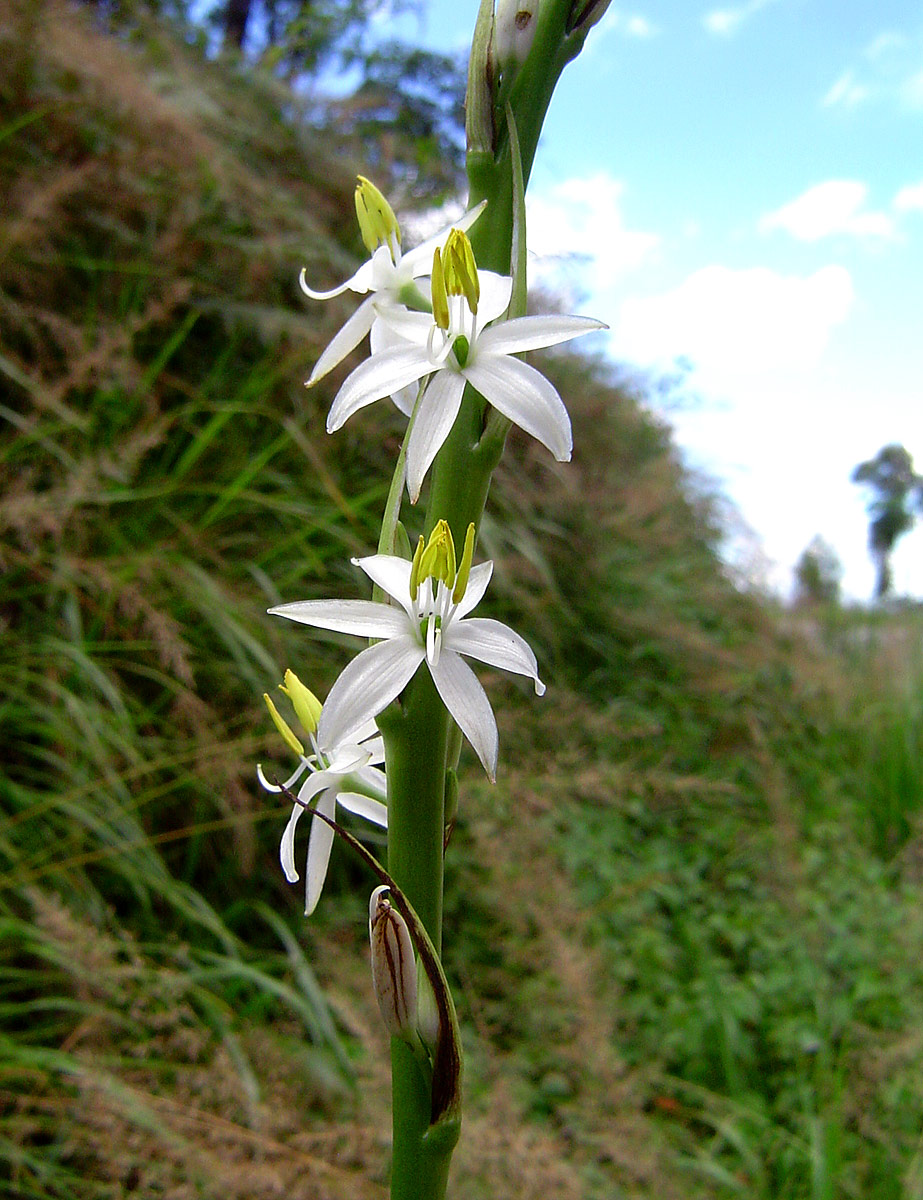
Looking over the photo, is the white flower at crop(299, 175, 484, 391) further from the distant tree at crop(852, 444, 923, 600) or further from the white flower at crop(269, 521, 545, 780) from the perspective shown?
the distant tree at crop(852, 444, 923, 600)

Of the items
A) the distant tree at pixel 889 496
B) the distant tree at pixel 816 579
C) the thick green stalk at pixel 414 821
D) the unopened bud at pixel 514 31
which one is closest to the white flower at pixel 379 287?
the unopened bud at pixel 514 31

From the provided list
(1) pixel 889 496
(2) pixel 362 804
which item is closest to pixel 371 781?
(2) pixel 362 804

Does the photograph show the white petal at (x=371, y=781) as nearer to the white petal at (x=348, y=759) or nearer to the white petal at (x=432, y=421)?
the white petal at (x=348, y=759)

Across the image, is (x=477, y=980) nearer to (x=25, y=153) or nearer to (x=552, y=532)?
(x=552, y=532)

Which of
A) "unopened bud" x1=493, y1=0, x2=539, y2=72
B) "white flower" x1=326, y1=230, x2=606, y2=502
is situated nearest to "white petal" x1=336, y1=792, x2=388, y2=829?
"white flower" x1=326, y1=230, x2=606, y2=502

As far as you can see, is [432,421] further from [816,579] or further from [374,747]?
[816,579]
